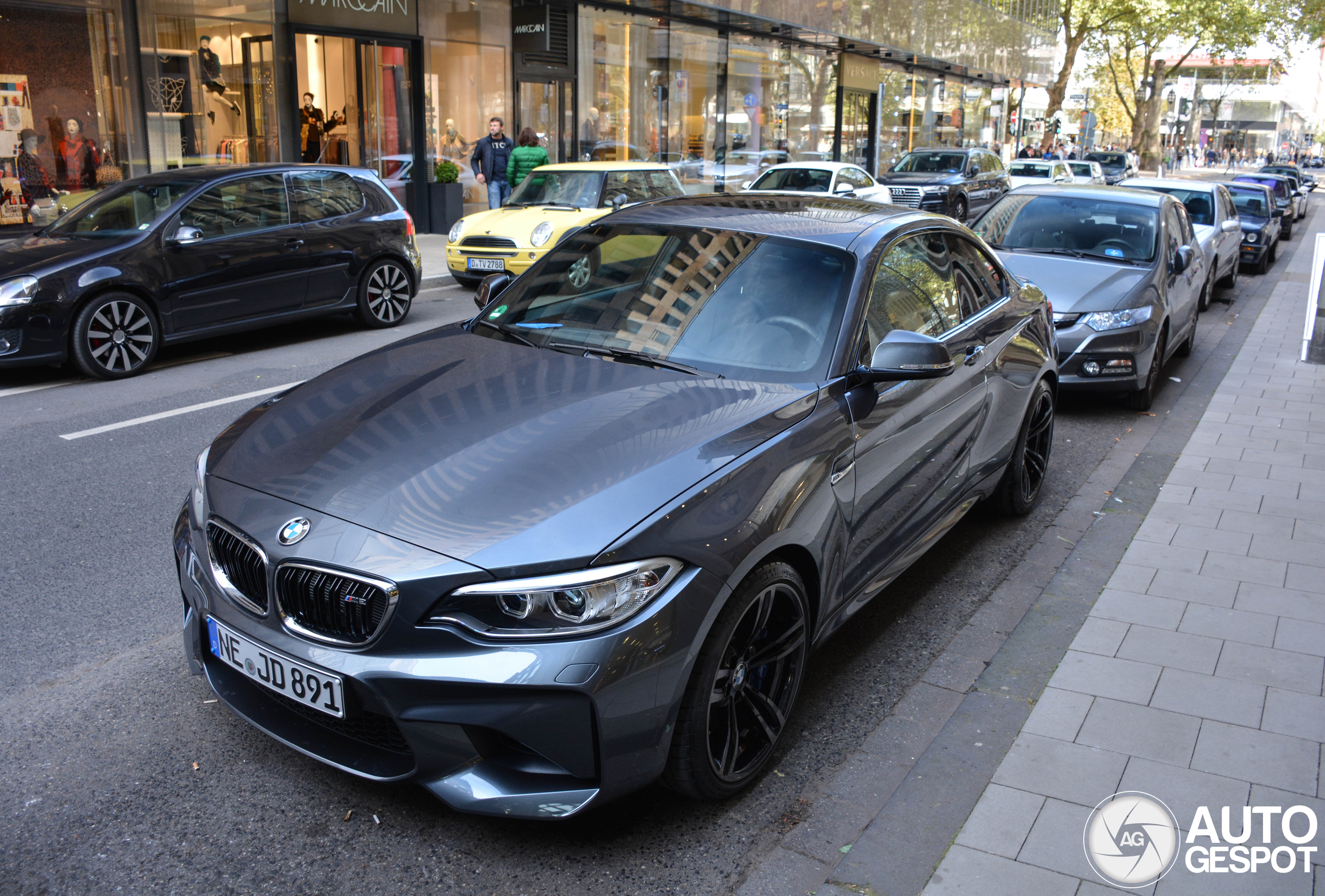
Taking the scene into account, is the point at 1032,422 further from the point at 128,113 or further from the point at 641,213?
the point at 128,113

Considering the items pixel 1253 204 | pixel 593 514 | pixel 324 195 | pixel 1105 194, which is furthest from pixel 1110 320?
pixel 1253 204

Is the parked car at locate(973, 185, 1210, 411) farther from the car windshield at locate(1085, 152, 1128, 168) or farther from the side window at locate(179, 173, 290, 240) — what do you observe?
the car windshield at locate(1085, 152, 1128, 168)

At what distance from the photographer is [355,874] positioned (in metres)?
2.77

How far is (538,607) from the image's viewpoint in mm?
2584

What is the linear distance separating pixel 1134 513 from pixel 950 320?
2.10 metres

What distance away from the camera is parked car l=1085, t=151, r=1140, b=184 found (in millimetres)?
39438

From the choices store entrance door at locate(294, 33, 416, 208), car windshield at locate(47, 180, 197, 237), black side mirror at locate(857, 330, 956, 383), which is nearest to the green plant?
store entrance door at locate(294, 33, 416, 208)

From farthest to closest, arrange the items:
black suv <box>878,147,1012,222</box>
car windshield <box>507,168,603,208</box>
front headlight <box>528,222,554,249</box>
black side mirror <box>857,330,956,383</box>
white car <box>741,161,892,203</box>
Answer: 1. black suv <box>878,147,1012,222</box>
2. white car <box>741,161,892,203</box>
3. car windshield <box>507,168,603,208</box>
4. front headlight <box>528,222,554,249</box>
5. black side mirror <box>857,330,956,383</box>

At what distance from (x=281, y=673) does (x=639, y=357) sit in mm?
1576

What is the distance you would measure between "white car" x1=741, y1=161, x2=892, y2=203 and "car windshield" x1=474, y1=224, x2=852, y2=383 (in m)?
13.7

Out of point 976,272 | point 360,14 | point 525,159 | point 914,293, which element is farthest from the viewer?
point 360,14

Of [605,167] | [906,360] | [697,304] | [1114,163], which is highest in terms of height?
[1114,163]

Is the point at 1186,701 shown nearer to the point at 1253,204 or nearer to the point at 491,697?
the point at 491,697

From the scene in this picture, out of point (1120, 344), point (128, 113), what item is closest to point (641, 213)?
point (1120, 344)
